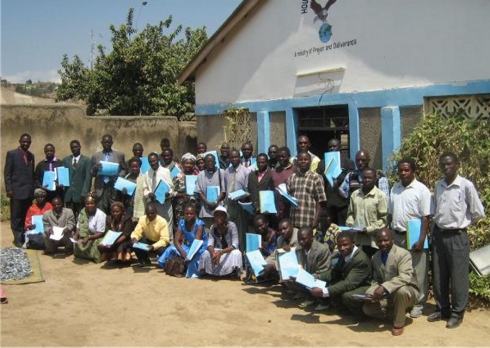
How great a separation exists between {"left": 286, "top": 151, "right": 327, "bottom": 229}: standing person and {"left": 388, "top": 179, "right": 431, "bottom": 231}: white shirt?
1.02 m

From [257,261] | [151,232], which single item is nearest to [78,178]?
[151,232]

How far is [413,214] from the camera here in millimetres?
5691

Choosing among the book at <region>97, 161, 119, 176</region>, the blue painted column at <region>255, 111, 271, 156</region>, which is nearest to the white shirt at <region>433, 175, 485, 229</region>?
the blue painted column at <region>255, 111, 271, 156</region>

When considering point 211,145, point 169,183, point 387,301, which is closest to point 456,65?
point 387,301

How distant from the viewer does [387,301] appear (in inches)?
212

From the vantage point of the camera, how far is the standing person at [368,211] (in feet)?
19.7

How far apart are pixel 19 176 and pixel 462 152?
6.75 metres

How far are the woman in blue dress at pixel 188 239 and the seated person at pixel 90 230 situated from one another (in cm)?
112

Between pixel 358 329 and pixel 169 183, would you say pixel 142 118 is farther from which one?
pixel 358 329

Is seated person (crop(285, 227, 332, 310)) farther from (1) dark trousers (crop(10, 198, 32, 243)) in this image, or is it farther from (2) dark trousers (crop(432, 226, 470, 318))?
(1) dark trousers (crop(10, 198, 32, 243))

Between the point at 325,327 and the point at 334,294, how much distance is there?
1.13ft

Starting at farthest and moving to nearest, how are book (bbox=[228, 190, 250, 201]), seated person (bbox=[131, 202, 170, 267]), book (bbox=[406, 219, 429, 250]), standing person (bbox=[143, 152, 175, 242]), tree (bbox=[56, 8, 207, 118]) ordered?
tree (bbox=[56, 8, 207, 118]) → standing person (bbox=[143, 152, 175, 242]) → seated person (bbox=[131, 202, 170, 267]) → book (bbox=[228, 190, 250, 201]) → book (bbox=[406, 219, 429, 250])

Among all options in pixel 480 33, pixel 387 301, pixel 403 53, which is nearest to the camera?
pixel 387 301

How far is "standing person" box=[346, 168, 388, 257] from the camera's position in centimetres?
602
